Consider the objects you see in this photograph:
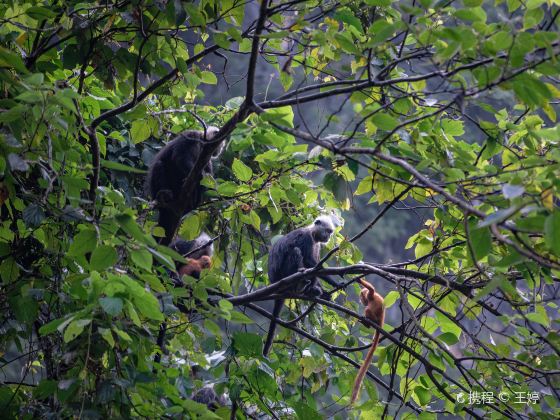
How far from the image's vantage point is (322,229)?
5.14m

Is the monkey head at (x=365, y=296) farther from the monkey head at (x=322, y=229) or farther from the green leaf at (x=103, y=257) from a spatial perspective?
the green leaf at (x=103, y=257)

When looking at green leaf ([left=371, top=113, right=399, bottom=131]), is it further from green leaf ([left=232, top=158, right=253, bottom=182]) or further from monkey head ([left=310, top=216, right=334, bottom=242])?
monkey head ([left=310, top=216, right=334, bottom=242])

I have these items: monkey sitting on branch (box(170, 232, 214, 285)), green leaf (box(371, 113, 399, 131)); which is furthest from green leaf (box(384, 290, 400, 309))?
monkey sitting on branch (box(170, 232, 214, 285))

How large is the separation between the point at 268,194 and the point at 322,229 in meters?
1.99

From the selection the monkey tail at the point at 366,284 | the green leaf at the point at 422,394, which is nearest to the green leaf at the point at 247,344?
the green leaf at the point at 422,394

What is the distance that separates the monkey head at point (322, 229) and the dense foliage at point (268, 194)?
1.21 metres

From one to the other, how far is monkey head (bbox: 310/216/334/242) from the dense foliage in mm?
1212

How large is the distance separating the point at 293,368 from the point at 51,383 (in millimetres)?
1746

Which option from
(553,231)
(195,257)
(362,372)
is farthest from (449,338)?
(195,257)

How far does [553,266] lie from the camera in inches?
69.1

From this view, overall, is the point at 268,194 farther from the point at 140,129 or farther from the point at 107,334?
the point at 107,334

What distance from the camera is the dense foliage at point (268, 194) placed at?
191 centimetres

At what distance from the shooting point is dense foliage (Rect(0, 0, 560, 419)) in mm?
1905

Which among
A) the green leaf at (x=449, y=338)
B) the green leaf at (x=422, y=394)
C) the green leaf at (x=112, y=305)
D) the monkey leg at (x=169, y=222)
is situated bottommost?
the green leaf at (x=112, y=305)
